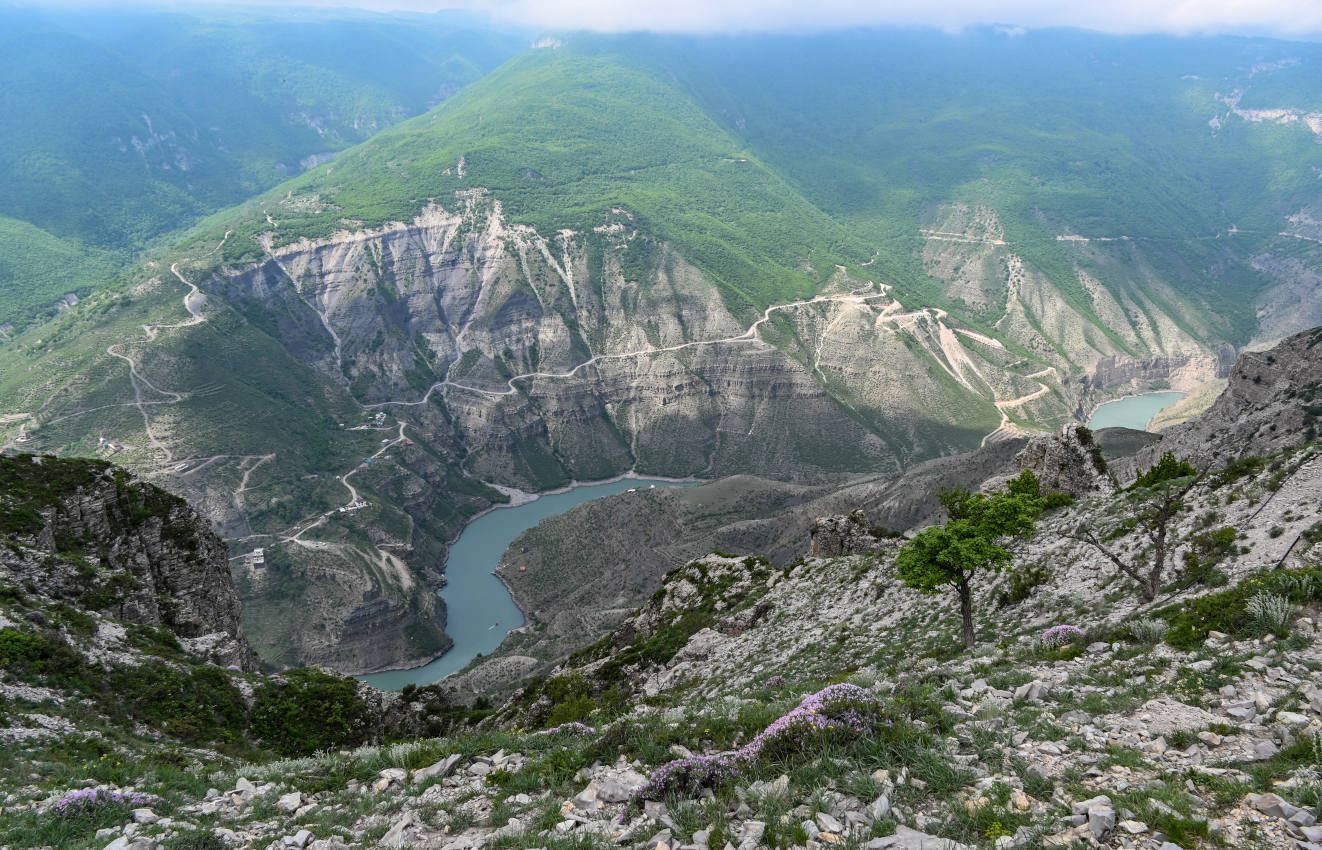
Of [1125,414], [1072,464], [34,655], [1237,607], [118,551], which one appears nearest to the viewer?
[1237,607]

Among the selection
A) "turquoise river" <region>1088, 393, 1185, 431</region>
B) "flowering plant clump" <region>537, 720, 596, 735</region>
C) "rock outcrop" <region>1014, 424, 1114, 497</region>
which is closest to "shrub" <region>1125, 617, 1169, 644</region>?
"flowering plant clump" <region>537, 720, 596, 735</region>

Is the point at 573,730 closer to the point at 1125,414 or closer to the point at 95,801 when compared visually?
the point at 95,801

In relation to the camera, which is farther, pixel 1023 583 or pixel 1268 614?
pixel 1023 583

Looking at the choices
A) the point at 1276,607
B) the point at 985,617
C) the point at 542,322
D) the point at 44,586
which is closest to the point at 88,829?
the point at 1276,607

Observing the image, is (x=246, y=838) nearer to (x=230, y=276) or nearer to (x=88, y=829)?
(x=88, y=829)

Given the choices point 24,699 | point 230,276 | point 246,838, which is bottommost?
point 24,699

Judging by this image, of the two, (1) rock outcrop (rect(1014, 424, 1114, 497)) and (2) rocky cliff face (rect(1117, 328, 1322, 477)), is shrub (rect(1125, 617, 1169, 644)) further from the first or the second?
(1) rock outcrop (rect(1014, 424, 1114, 497))

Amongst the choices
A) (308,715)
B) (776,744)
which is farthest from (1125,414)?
(776,744)
